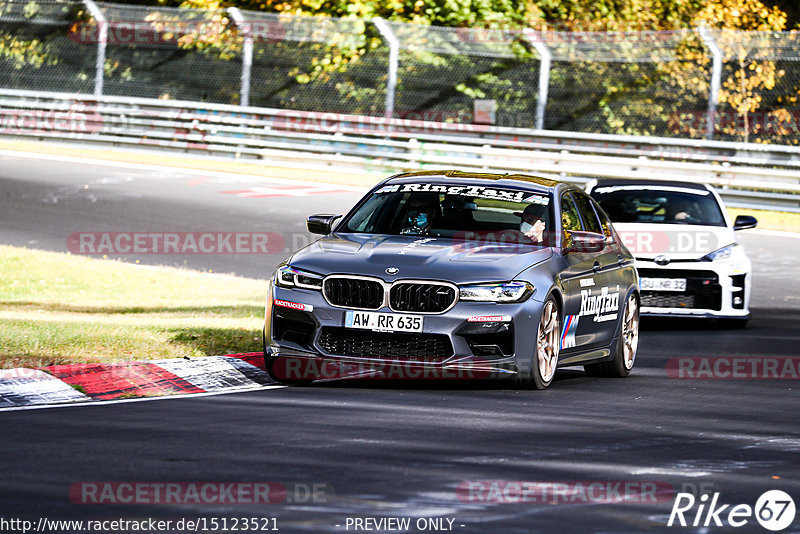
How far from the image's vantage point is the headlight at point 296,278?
379 inches

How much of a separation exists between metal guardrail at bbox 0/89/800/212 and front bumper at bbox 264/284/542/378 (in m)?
16.3

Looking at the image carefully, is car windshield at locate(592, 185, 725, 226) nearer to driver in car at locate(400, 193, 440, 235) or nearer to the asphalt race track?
the asphalt race track

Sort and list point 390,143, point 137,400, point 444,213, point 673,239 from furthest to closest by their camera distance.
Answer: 1. point 390,143
2. point 673,239
3. point 444,213
4. point 137,400

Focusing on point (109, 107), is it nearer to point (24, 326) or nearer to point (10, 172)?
point (10, 172)

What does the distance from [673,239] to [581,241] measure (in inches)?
191

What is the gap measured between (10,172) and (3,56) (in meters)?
7.30

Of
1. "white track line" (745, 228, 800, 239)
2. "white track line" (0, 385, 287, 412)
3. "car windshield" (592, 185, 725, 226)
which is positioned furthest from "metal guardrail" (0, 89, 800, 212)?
"white track line" (0, 385, 287, 412)

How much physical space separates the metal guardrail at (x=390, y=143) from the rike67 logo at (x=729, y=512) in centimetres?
1907

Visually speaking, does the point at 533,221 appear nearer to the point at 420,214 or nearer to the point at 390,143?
the point at 420,214

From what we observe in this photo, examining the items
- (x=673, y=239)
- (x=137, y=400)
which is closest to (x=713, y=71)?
(x=673, y=239)

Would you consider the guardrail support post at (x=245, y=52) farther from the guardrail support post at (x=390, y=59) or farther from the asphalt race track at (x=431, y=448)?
the asphalt race track at (x=431, y=448)

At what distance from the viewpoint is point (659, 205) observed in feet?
52.2

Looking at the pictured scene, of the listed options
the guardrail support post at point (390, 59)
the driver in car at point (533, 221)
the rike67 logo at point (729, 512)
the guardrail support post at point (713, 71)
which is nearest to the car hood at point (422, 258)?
the driver in car at point (533, 221)

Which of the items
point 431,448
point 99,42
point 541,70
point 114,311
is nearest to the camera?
point 431,448
